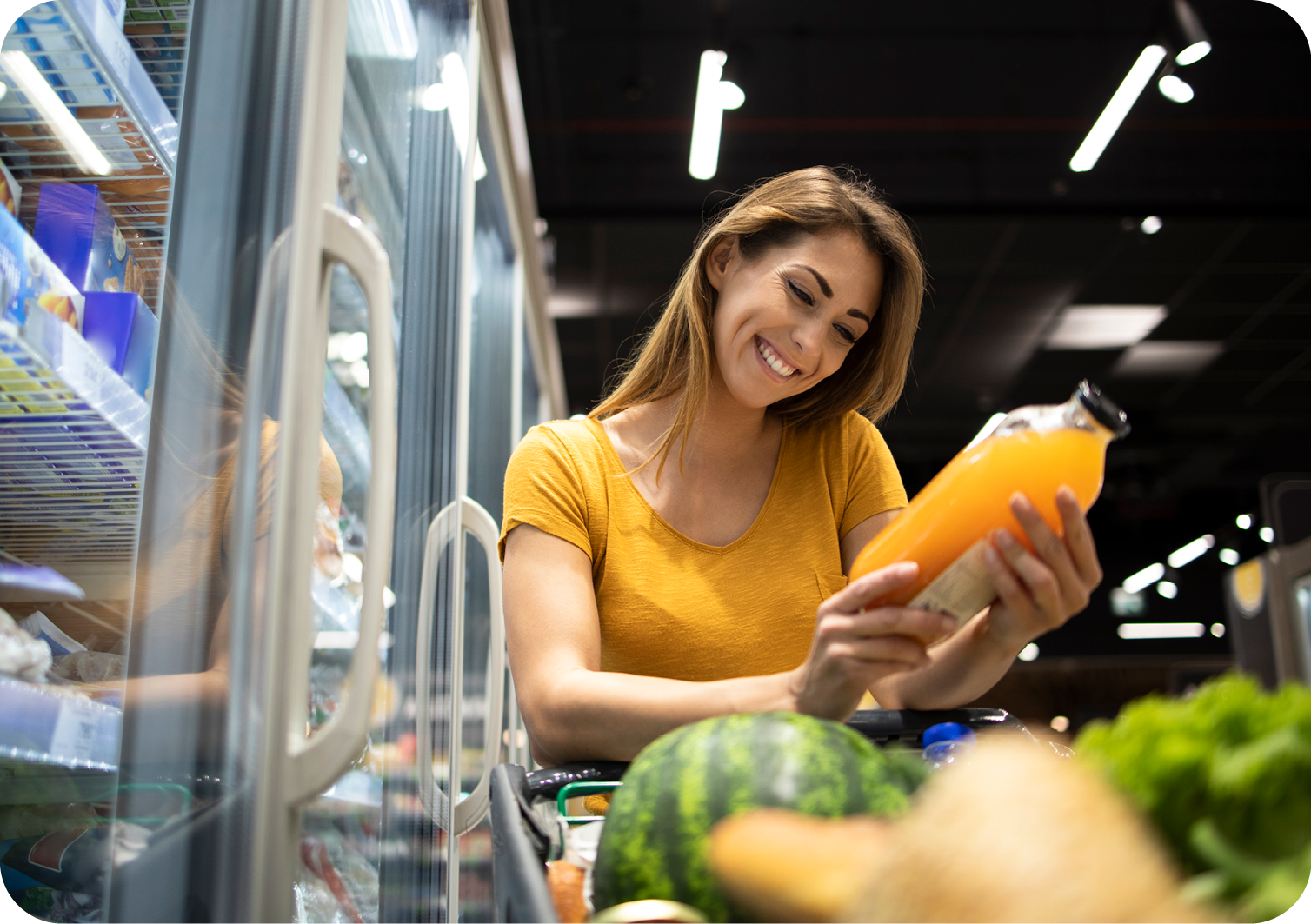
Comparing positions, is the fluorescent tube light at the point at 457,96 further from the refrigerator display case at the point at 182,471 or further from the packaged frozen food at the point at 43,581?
the packaged frozen food at the point at 43,581

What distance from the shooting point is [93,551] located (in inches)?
33.7

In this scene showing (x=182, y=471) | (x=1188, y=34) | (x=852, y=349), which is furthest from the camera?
(x=1188, y=34)

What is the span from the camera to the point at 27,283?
33.8 inches

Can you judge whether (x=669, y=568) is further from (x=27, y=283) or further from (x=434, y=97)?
(x=434, y=97)

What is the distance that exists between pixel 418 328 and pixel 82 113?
66cm

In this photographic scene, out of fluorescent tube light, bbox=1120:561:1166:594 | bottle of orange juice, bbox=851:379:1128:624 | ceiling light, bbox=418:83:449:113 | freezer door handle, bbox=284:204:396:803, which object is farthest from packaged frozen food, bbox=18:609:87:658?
fluorescent tube light, bbox=1120:561:1166:594

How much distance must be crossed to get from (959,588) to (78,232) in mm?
885

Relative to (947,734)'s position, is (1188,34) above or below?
above

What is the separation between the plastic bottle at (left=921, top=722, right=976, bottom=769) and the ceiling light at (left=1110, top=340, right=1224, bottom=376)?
26.4 feet

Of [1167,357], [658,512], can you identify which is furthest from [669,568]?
[1167,357]

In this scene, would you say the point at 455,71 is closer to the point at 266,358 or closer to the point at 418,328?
the point at 418,328

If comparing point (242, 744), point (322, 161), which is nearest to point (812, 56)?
point (322, 161)

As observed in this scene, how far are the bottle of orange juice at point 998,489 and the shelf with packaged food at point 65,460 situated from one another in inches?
26.3

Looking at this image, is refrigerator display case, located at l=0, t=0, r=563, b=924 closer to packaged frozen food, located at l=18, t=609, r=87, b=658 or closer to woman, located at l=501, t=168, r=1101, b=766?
packaged frozen food, located at l=18, t=609, r=87, b=658
